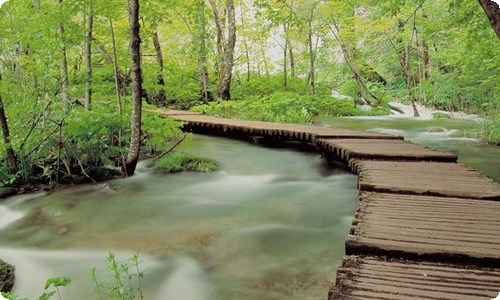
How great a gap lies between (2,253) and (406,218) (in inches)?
172

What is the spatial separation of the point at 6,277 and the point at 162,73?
13.6 m

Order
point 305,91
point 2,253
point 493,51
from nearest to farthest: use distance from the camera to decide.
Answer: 1. point 2,253
2. point 493,51
3. point 305,91

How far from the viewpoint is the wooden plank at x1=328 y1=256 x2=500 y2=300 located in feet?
7.72

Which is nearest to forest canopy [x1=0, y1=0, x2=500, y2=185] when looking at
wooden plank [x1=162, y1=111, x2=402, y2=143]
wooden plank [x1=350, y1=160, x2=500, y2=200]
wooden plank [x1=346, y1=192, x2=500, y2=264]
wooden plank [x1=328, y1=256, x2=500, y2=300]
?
wooden plank [x1=162, y1=111, x2=402, y2=143]

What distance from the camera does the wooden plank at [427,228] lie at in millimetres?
2867

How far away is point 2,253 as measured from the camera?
15.9 feet

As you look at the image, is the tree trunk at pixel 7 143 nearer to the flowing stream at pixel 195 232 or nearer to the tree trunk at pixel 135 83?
the flowing stream at pixel 195 232

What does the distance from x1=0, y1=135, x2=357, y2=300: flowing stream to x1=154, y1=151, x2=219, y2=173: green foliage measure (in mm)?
262

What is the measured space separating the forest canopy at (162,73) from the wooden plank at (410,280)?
2894 millimetres

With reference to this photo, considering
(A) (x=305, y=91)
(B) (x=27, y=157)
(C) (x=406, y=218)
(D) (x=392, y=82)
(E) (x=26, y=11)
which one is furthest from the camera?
(D) (x=392, y=82)

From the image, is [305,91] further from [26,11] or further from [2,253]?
[2,253]

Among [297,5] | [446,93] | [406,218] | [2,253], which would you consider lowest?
[2,253]

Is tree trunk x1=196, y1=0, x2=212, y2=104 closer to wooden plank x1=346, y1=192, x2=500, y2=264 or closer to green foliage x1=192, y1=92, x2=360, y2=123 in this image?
green foliage x1=192, y1=92, x2=360, y2=123

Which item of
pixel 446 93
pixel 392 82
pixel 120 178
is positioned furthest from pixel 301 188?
pixel 392 82
